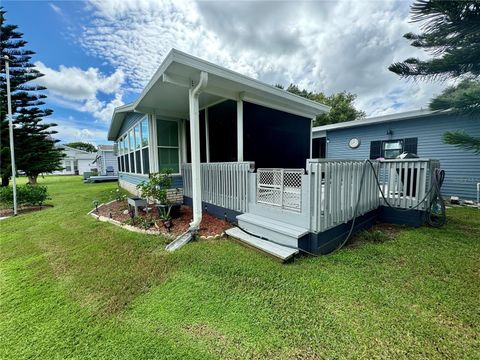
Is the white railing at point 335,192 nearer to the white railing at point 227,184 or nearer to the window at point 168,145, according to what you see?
the white railing at point 227,184

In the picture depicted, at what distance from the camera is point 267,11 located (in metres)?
5.53

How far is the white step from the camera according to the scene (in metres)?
3.02

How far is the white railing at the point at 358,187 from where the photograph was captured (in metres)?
3.08

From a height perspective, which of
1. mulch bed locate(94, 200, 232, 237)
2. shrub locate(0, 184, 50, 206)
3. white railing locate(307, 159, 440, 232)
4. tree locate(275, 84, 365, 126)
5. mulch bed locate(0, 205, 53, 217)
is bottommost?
mulch bed locate(0, 205, 53, 217)

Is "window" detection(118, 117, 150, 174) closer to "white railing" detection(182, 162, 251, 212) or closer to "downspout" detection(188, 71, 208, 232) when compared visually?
"white railing" detection(182, 162, 251, 212)

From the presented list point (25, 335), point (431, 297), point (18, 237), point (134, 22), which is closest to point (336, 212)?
point (431, 297)

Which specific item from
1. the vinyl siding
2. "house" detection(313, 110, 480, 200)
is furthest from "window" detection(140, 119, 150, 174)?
the vinyl siding

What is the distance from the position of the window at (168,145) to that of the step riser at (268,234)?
11.9 ft

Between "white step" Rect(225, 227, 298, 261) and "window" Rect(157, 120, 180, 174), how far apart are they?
3618 mm

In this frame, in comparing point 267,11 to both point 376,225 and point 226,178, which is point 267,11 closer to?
point 226,178

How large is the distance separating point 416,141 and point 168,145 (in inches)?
375

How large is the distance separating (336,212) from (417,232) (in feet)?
7.13

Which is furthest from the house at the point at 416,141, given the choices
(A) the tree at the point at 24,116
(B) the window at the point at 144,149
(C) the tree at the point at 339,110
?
(A) the tree at the point at 24,116

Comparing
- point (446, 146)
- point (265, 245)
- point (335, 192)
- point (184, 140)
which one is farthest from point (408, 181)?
point (184, 140)
